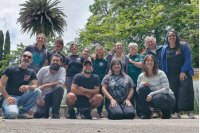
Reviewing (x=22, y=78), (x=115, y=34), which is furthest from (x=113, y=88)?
(x=115, y=34)

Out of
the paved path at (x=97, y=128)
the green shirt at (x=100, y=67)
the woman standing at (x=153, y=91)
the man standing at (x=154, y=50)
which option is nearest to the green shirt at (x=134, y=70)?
the man standing at (x=154, y=50)

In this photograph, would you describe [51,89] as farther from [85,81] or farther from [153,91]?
[153,91]

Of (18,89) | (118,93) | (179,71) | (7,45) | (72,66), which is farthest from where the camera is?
(7,45)

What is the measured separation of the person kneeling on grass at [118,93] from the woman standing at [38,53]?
6.06ft

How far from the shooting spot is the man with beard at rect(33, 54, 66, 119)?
473cm

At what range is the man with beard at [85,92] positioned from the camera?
471 centimetres

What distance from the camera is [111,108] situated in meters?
4.44

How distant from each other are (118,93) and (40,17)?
21.4m

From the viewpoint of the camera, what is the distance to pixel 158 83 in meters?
4.41

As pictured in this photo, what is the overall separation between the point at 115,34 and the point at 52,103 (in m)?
11.4

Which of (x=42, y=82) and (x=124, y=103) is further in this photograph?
(x=42, y=82)

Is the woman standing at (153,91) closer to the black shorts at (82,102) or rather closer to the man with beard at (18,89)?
the black shorts at (82,102)

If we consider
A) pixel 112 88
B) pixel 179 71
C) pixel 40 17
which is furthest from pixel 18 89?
pixel 40 17

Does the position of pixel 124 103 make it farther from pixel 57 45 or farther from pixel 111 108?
pixel 57 45
